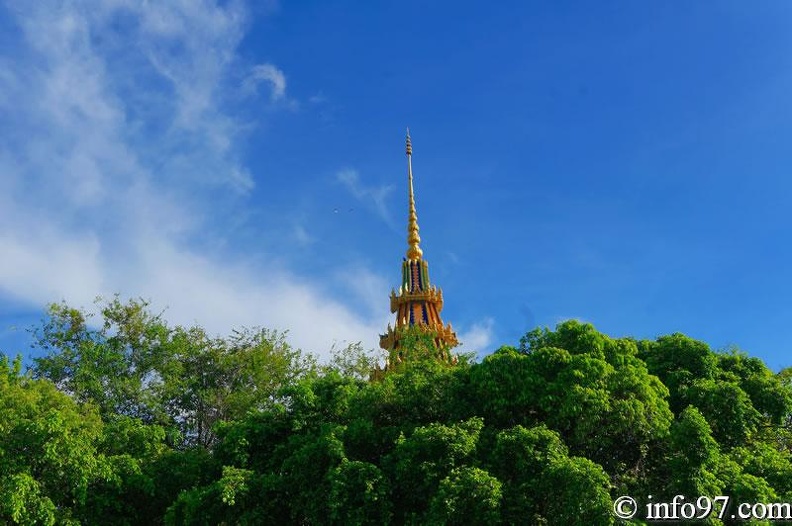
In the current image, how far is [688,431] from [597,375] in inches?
86.0

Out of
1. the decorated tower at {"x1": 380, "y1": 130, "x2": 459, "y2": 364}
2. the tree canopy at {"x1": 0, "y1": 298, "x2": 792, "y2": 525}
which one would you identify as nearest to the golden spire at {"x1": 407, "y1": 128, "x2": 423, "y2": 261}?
the decorated tower at {"x1": 380, "y1": 130, "x2": 459, "y2": 364}

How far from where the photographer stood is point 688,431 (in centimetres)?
1516

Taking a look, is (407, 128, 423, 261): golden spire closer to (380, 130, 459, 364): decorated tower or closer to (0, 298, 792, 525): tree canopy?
(380, 130, 459, 364): decorated tower

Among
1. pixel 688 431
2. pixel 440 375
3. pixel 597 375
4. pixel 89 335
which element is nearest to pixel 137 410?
pixel 89 335

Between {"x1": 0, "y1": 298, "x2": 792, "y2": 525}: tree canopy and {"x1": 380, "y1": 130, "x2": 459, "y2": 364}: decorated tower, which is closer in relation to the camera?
{"x1": 0, "y1": 298, "x2": 792, "y2": 525}: tree canopy

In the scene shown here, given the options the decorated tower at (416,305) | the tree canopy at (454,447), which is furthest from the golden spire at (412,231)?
the tree canopy at (454,447)

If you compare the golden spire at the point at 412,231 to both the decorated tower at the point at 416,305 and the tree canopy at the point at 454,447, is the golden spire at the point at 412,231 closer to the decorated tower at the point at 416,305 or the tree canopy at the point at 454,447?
the decorated tower at the point at 416,305

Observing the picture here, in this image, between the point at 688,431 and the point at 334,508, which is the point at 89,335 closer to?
the point at 334,508

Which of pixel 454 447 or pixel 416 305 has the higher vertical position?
pixel 416 305

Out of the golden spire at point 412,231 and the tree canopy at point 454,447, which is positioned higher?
the golden spire at point 412,231

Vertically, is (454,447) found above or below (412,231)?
below

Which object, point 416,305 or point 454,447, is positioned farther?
point 416,305

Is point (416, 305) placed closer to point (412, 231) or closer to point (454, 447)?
point (412, 231)

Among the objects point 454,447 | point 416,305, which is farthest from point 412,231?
point 454,447
